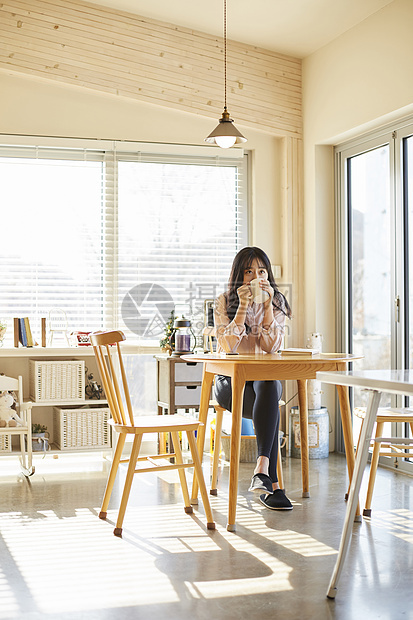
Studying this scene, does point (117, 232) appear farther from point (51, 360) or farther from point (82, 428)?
point (82, 428)

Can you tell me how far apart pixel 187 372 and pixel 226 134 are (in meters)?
1.63

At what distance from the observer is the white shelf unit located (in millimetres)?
4574

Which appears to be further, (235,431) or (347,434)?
(347,434)

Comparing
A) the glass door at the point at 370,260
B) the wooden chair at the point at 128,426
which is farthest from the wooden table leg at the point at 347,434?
the glass door at the point at 370,260

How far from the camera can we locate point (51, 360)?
4.89 meters

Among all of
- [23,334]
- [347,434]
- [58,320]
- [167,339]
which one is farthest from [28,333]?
[347,434]

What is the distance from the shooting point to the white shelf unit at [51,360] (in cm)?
457

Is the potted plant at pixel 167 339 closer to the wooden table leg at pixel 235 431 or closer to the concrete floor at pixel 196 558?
the concrete floor at pixel 196 558

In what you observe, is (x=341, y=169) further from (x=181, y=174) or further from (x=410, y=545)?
(x=410, y=545)

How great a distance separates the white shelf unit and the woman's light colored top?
1239 millimetres

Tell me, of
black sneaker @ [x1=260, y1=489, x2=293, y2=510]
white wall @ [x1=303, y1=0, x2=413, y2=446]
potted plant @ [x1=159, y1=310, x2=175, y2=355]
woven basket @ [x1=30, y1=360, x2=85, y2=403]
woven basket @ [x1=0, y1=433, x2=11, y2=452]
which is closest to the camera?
black sneaker @ [x1=260, y1=489, x2=293, y2=510]

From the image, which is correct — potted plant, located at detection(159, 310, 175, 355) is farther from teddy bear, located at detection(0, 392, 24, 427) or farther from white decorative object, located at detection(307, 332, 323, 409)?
teddy bear, located at detection(0, 392, 24, 427)

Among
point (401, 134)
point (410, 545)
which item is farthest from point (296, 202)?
point (410, 545)

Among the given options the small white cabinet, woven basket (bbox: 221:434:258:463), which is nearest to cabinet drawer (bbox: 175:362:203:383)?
the small white cabinet
